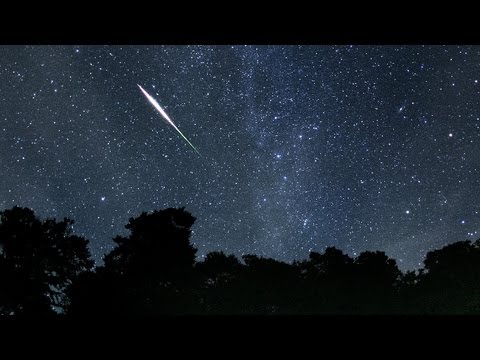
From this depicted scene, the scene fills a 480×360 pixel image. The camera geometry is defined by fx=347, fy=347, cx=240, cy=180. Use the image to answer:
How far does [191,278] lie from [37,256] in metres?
9.41

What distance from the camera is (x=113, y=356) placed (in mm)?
1216

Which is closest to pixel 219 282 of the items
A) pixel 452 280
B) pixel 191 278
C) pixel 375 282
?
pixel 191 278

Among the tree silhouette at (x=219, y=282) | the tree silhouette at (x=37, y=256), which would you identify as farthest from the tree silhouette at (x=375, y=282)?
the tree silhouette at (x=37, y=256)

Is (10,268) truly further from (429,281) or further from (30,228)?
(429,281)

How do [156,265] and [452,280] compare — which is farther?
[452,280]

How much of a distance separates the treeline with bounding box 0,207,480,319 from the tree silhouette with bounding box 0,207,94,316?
2.2 inches

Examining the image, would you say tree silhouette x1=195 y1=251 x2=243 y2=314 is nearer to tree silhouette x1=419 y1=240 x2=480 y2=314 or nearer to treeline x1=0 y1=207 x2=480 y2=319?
treeline x1=0 y1=207 x2=480 y2=319

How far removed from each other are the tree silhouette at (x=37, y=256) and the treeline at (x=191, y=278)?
5 centimetres

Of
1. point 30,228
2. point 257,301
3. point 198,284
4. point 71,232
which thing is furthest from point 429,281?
point 30,228

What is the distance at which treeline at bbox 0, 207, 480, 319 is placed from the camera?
2017 cm

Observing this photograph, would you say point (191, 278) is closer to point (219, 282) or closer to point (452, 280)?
point (219, 282)

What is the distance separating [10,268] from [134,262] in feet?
22.7

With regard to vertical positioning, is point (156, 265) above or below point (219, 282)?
above

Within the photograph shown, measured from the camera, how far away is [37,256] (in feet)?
66.8
